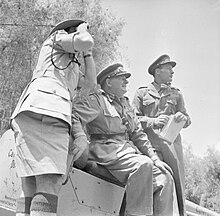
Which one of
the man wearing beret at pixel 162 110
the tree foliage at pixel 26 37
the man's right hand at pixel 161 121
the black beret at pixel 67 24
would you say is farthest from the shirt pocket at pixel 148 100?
the tree foliage at pixel 26 37

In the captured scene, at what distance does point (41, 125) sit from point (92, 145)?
0.90 m

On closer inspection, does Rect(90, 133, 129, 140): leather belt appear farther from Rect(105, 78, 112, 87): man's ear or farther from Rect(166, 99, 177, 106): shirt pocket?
Rect(166, 99, 177, 106): shirt pocket

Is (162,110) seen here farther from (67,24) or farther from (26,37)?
(26,37)

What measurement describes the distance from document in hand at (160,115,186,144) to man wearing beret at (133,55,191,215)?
3 centimetres

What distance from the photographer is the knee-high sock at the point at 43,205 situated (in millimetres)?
2484

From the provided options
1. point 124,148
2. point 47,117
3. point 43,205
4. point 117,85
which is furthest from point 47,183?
point 117,85

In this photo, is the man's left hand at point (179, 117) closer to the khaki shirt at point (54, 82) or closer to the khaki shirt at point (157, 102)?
the khaki shirt at point (157, 102)

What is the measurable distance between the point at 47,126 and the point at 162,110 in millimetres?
1856

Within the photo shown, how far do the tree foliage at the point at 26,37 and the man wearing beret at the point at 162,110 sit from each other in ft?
16.9

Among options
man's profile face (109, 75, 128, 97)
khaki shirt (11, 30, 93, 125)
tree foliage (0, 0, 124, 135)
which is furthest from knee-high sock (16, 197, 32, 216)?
tree foliage (0, 0, 124, 135)

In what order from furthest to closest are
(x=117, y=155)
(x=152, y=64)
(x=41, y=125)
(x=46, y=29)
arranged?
(x=46, y=29) < (x=152, y=64) < (x=117, y=155) < (x=41, y=125)

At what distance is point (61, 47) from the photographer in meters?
2.87

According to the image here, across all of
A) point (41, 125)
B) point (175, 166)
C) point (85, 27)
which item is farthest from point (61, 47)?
point (175, 166)

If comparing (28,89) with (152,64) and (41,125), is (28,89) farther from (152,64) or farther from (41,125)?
(152,64)
